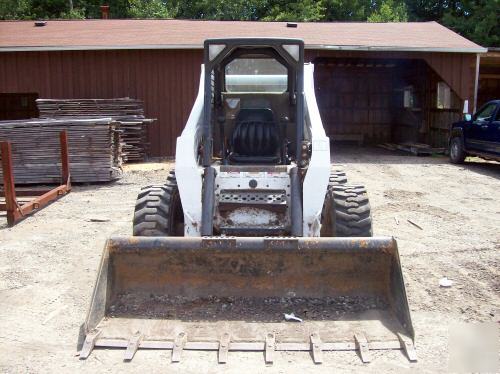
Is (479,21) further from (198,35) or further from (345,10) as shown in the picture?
(198,35)

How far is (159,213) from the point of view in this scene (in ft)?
19.3

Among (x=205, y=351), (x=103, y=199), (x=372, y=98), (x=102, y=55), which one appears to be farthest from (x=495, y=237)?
(x=372, y=98)

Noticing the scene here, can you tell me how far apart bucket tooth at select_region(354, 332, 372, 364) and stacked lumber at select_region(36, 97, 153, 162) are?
37.4 feet

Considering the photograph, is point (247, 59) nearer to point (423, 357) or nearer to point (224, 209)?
point (224, 209)

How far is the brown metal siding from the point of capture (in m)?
16.6

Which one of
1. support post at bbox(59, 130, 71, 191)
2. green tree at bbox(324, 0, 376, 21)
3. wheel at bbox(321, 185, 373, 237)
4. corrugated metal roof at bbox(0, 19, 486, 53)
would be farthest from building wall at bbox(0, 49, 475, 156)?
green tree at bbox(324, 0, 376, 21)

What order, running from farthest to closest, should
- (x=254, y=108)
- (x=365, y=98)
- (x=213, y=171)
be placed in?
(x=365, y=98)
(x=254, y=108)
(x=213, y=171)

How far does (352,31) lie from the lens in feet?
62.7

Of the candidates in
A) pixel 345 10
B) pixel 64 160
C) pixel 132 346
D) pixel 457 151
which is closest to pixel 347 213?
pixel 132 346

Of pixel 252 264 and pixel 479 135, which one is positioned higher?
pixel 252 264

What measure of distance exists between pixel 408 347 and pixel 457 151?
1248 cm

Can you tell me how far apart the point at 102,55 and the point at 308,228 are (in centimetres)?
1277

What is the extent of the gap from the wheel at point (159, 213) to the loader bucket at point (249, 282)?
3.03ft

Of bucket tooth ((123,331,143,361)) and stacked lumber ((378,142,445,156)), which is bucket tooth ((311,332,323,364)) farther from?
stacked lumber ((378,142,445,156))
